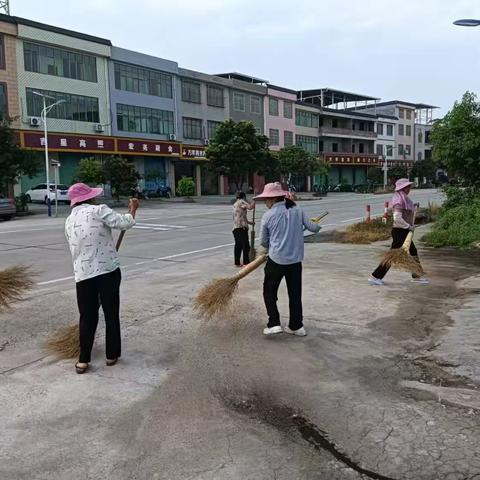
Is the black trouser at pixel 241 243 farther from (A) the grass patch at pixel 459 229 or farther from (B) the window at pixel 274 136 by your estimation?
(B) the window at pixel 274 136

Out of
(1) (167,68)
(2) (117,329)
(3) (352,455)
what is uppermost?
(1) (167,68)

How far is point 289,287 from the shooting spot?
540 centimetres

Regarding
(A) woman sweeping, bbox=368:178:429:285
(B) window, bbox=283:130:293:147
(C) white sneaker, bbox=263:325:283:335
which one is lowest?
(C) white sneaker, bbox=263:325:283:335

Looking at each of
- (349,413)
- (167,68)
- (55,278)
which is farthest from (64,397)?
(167,68)

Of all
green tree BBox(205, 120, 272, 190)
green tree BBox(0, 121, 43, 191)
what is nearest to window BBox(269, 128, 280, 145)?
green tree BBox(205, 120, 272, 190)

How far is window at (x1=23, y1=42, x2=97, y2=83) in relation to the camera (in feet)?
111

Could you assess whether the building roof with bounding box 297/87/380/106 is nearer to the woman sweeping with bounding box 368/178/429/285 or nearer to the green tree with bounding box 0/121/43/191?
the green tree with bounding box 0/121/43/191

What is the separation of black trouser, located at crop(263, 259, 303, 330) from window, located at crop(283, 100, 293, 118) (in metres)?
54.0

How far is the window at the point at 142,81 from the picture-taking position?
3980cm

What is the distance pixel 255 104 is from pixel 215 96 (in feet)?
19.6

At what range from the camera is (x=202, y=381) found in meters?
4.23

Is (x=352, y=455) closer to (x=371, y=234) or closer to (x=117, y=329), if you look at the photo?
(x=117, y=329)

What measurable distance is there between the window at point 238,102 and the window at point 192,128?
527cm

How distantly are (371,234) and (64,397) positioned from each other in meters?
11.3
